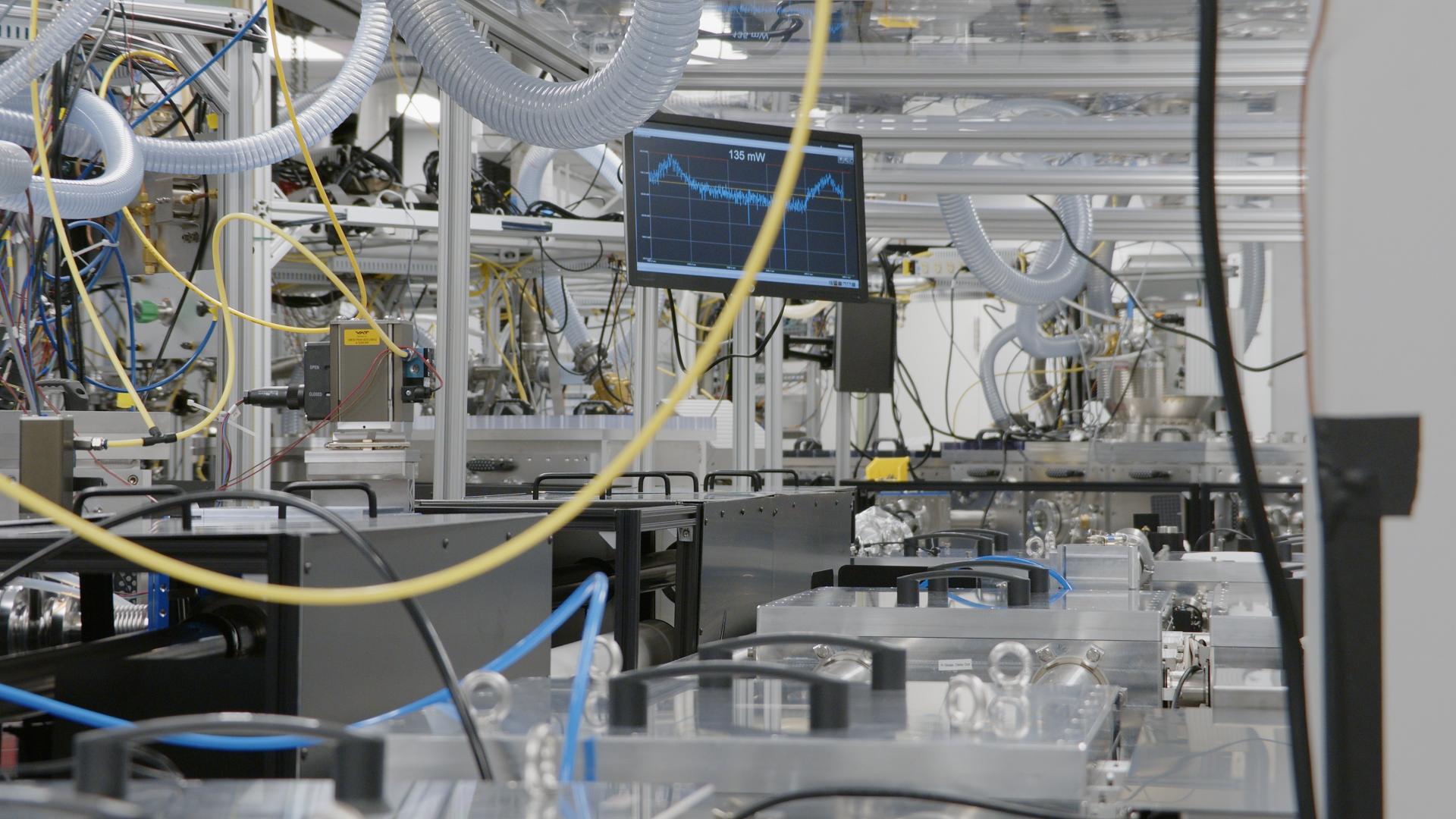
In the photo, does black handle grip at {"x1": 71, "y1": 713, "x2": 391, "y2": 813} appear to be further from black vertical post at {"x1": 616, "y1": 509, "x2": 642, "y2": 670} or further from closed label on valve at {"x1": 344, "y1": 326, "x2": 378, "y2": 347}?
closed label on valve at {"x1": 344, "y1": 326, "x2": 378, "y2": 347}

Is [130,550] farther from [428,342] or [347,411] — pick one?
[428,342]

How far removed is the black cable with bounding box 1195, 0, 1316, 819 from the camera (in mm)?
462

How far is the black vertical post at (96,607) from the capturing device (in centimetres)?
117

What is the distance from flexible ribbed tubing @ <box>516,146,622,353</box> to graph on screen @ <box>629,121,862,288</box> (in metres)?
0.83

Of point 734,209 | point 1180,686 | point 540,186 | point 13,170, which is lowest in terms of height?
point 1180,686

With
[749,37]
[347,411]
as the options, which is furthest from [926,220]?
[347,411]

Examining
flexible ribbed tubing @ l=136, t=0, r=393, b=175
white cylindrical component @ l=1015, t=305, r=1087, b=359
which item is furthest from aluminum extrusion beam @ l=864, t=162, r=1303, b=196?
white cylindrical component @ l=1015, t=305, r=1087, b=359

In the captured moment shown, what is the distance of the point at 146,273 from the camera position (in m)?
2.72

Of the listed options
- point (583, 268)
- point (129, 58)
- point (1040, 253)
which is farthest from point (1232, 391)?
point (1040, 253)

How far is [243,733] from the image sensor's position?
0.47m

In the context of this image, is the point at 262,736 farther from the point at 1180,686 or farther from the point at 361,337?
the point at 361,337

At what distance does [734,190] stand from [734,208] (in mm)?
38

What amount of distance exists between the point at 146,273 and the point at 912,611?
224cm

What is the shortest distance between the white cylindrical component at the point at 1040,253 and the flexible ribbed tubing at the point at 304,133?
55.3 inches
